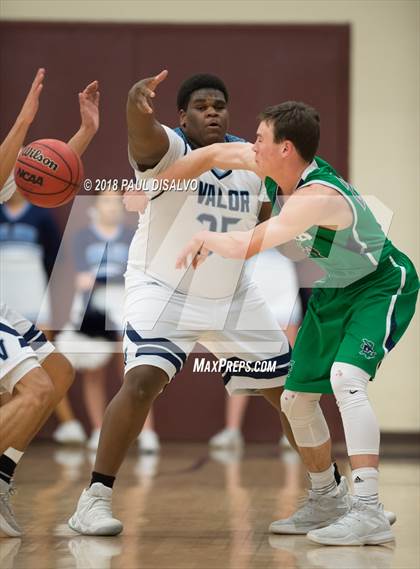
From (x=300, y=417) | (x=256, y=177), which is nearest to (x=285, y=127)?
(x=256, y=177)

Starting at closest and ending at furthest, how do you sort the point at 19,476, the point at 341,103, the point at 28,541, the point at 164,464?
1. the point at 28,541
2. the point at 19,476
3. the point at 164,464
4. the point at 341,103

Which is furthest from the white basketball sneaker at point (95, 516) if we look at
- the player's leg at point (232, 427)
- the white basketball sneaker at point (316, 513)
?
the player's leg at point (232, 427)

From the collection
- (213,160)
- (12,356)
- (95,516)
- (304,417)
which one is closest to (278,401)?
(304,417)

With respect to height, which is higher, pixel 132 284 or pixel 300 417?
pixel 132 284

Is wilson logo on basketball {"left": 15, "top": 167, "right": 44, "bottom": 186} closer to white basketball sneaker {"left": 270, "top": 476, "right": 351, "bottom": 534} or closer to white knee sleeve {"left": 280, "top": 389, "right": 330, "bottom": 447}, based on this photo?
white knee sleeve {"left": 280, "top": 389, "right": 330, "bottom": 447}

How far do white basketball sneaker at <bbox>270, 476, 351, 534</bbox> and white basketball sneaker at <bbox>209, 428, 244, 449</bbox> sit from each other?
11.6ft

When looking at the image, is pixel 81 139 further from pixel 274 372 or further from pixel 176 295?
pixel 274 372

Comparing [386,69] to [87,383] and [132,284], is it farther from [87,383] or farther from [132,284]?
[132,284]

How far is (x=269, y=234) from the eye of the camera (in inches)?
171

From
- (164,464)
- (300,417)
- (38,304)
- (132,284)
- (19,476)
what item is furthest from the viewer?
(38,304)

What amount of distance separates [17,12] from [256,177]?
4.17 metres

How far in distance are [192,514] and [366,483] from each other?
1112 mm

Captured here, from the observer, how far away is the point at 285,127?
4551 mm

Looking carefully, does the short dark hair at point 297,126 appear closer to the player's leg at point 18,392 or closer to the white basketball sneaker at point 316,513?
the player's leg at point 18,392
